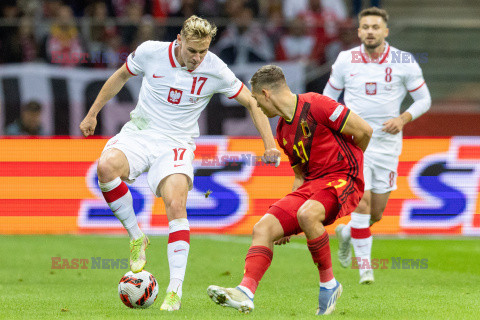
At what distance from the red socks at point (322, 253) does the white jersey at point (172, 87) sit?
1728mm

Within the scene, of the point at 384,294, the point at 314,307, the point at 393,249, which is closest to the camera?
the point at 314,307

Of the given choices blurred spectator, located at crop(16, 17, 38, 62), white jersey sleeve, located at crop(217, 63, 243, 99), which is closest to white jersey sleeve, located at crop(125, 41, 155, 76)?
white jersey sleeve, located at crop(217, 63, 243, 99)

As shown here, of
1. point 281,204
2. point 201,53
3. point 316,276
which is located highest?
point 201,53

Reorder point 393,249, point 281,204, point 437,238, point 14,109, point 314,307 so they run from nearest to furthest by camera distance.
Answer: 1. point 281,204
2. point 314,307
3. point 393,249
4. point 437,238
5. point 14,109

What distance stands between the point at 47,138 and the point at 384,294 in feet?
20.7

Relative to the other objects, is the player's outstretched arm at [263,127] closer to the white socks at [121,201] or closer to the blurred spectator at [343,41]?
the white socks at [121,201]

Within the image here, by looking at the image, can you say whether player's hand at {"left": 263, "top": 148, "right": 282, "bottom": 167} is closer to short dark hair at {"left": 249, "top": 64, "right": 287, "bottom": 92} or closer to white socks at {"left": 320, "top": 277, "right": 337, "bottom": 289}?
short dark hair at {"left": 249, "top": 64, "right": 287, "bottom": 92}

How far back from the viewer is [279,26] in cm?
1323

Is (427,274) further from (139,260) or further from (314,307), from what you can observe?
(139,260)

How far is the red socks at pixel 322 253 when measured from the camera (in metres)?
5.71

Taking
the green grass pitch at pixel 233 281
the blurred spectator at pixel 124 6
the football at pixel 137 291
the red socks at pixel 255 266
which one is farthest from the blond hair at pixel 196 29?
the blurred spectator at pixel 124 6

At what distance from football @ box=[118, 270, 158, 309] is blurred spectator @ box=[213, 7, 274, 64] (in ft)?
23.2

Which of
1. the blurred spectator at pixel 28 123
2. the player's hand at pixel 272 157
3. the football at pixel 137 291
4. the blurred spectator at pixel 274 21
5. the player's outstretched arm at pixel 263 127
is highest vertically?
the player's outstretched arm at pixel 263 127

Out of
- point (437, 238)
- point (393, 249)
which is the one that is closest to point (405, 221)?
point (437, 238)
